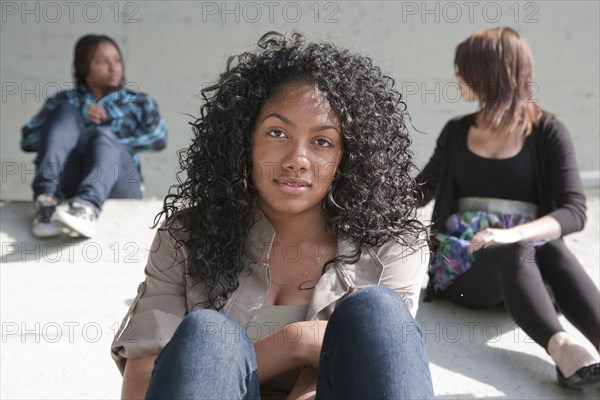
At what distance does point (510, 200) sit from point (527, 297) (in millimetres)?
486

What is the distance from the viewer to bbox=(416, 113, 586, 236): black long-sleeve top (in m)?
3.02

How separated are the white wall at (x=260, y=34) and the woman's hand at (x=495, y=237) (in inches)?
75.1

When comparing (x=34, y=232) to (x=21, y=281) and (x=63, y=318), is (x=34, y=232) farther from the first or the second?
(x=63, y=318)

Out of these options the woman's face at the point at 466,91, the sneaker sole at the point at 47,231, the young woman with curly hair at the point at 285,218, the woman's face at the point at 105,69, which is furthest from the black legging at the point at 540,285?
the woman's face at the point at 105,69

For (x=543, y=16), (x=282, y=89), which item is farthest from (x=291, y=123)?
(x=543, y=16)

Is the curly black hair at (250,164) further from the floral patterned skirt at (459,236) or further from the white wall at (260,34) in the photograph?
the white wall at (260,34)

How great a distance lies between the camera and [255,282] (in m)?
1.98

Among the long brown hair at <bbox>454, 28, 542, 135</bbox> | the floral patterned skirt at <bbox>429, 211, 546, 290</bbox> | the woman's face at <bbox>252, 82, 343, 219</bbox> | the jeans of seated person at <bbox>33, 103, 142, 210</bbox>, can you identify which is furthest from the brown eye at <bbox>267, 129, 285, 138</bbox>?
the jeans of seated person at <bbox>33, 103, 142, 210</bbox>

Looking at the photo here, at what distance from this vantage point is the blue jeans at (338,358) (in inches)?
61.2

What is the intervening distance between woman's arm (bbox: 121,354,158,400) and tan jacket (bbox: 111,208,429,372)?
0.20 feet

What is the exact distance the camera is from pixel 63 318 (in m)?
3.13

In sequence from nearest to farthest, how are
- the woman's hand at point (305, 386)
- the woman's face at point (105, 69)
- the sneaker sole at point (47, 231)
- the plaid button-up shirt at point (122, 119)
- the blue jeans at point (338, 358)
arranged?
the blue jeans at point (338, 358) < the woman's hand at point (305, 386) < the sneaker sole at point (47, 231) < the plaid button-up shirt at point (122, 119) < the woman's face at point (105, 69)

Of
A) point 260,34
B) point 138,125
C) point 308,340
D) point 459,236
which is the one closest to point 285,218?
point 308,340

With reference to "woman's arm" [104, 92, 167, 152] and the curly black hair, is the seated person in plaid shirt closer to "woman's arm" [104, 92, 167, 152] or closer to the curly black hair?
"woman's arm" [104, 92, 167, 152]
